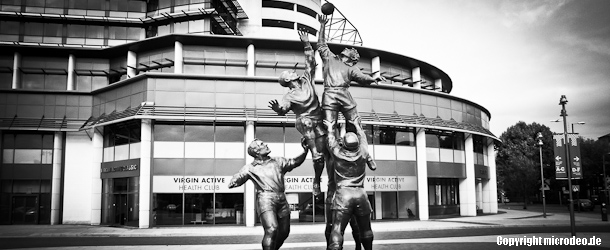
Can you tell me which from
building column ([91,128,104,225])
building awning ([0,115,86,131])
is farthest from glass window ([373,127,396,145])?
building awning ([0,115,86,131])

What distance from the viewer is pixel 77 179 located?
3130 cm

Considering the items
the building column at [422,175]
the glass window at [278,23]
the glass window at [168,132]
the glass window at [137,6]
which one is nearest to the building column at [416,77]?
the building column at [422,175]

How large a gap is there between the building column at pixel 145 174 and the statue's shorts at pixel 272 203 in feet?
65.5

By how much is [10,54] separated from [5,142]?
6292 mm

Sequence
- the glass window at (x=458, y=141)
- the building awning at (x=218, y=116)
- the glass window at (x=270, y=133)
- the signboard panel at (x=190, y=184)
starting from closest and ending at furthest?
1. the building awning at (x=218, y=116)
2. the signboard panel at (x=190, y=184)
3. the glass window at (x=270, y=133)
4. the glass window at (x=458, y=141)

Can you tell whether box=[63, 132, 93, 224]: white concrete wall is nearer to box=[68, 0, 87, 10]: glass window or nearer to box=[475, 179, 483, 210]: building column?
box=[68, 0, 87, 10]: glass window

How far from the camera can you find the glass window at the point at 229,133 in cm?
2756

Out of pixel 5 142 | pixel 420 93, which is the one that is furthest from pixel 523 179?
pixel 5 142

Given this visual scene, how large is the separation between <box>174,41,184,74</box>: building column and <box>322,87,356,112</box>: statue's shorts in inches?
886

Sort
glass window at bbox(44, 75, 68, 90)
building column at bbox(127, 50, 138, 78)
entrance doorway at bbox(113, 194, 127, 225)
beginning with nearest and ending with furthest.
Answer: entrance doorway at bbox(113, 194, 127, 225)
building column at bbox(127, 50, 138, 78)
glass window at bbox(44, 75, 68, 90)

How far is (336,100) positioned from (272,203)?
2302 mm

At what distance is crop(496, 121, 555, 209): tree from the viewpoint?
59.7 meters

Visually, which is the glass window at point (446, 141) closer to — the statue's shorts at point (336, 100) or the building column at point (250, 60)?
the building column at point (250, 60)

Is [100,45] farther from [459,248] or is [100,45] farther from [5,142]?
[459,248]
